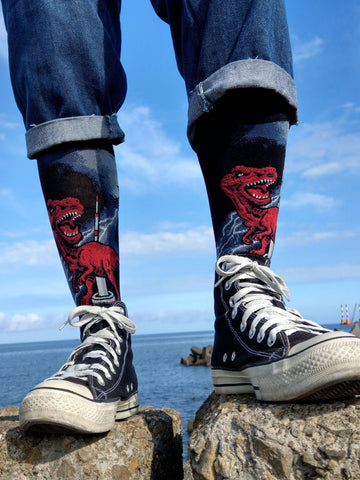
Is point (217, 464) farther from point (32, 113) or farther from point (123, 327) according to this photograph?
point (32, 113)

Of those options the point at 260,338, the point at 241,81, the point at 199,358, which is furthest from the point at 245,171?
the point at 199,358

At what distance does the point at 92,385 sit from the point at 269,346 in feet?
1.82

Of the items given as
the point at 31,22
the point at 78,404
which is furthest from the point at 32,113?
the point at 78,404

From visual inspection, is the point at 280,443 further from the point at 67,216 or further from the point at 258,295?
the point at 67,216

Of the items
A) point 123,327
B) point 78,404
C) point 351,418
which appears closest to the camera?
point 351,418

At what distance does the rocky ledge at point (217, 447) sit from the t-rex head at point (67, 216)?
0.68 metres

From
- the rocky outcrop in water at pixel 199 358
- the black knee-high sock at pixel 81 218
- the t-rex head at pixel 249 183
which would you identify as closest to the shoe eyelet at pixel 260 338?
the t-rex head at pixel 249 183

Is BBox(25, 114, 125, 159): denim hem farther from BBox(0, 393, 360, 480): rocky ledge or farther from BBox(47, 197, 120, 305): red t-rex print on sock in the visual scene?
BBox(0, 393, 360, 480): rocky ledge

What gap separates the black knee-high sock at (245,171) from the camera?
54.5 inches

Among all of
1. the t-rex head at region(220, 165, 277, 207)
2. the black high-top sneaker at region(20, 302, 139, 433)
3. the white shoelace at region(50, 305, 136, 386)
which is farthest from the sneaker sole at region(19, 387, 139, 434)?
the t-rex head at region(220, 165, 277, 207)

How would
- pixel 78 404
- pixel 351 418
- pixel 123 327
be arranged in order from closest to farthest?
1. pixel 351 418
2. pixel 78 404
3. pixel 123 327

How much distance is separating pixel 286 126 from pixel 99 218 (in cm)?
76

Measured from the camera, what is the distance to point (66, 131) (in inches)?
61.4

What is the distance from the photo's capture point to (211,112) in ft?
4.55
